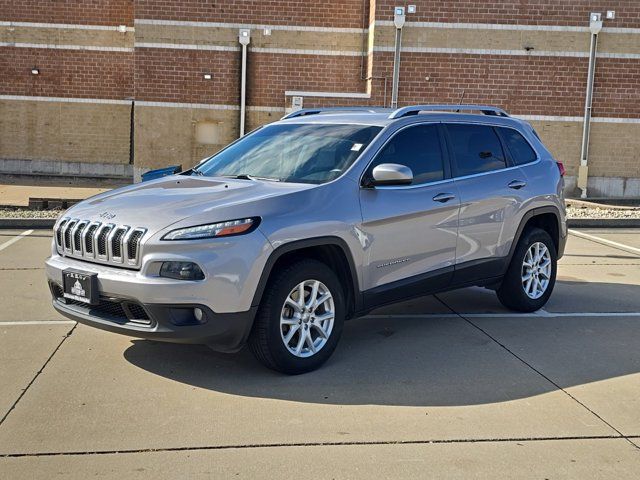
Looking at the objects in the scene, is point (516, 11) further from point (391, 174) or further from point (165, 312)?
point (165, 312)

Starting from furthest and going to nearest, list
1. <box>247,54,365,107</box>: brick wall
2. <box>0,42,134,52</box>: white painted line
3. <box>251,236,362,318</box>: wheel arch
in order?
<box>0,42,134,52</box>: white painted line, <box>247,54,365,107</box>: brick wall, <box>251,236,362,318</box>: wheel arch

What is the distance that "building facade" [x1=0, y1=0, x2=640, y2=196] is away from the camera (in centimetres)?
1953

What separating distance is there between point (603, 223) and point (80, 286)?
11.7 meters

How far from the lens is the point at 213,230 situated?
470 centimetres

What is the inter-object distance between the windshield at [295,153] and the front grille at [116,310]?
153cm

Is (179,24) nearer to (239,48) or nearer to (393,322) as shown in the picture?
(239,48)

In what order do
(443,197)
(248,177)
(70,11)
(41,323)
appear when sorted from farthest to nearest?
(70,11), (41,323), (443,197), (248,177)

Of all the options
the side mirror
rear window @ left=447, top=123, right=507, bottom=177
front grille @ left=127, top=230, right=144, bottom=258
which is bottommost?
front grille @ left=127, top=230, right=144, bottom=258

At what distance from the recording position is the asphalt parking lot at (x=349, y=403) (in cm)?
387

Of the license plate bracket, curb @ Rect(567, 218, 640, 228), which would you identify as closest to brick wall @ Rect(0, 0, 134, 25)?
curb @ Rect(567, 218, 640, 228)

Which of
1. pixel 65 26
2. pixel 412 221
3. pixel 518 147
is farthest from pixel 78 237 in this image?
pixel 65 26

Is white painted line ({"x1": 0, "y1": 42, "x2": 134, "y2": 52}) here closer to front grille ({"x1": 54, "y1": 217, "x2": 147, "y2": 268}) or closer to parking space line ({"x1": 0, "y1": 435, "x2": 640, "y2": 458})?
front grille ({"x1": 54, "y1": 217, "x2": 147, "y2": 268})

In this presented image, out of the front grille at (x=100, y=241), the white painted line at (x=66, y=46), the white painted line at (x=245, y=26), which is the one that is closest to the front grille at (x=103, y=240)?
the front grille at (x=100, y=241)

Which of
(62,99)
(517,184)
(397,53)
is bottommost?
(517,184)
